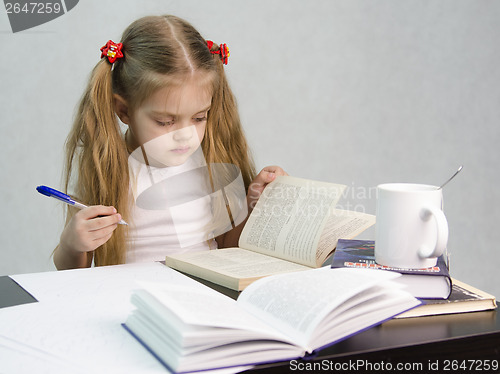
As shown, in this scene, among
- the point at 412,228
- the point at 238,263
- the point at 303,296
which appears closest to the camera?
the point at 303,296

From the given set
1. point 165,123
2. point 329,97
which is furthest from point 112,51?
point 329,97

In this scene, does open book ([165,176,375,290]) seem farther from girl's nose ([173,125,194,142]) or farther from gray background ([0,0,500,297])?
gray background ([0,0,500,297])

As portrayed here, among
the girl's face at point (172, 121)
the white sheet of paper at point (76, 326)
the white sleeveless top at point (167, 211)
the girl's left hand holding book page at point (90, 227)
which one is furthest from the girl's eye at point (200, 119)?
the white sheet of paper at point (76, 326)

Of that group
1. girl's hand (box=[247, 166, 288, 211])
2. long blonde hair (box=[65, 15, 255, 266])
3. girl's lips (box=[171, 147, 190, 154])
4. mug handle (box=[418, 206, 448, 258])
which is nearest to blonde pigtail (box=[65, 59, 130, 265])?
long blonde hair (box=[65, 15, 255, 266])

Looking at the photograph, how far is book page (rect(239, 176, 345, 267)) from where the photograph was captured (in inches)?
39.1

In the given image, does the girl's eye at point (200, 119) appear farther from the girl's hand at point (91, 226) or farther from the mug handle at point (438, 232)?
the mug handle at point (438, 232)

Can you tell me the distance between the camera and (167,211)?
4.44 feet

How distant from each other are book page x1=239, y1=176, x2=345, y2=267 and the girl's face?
217 millimetres

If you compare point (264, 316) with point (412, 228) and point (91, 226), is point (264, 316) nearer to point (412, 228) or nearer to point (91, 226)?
point (412, 228)

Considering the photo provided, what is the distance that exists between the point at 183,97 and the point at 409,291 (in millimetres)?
648

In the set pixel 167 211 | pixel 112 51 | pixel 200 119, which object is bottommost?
pixel 167 211

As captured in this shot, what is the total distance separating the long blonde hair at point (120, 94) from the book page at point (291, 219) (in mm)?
309

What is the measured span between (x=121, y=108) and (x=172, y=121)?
0.16 m

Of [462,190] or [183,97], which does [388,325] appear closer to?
[183,97]
